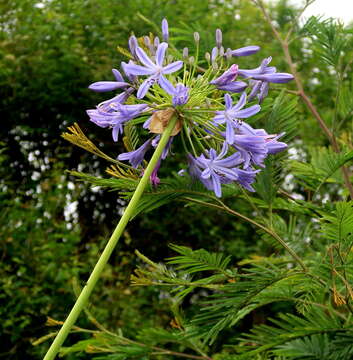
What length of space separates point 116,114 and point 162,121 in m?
0.12

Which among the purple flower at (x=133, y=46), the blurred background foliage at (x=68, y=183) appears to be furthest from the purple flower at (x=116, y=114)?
the blurred background foliage at (x=68, y=183)

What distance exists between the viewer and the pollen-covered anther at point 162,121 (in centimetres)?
110

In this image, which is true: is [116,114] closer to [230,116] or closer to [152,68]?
[152,68]

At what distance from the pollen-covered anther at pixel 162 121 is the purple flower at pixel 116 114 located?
6cm

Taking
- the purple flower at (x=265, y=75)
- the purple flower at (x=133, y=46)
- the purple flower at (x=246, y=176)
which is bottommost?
the purple flower at (x=246, y=176)

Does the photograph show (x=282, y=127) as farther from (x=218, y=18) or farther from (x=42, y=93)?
(x=218, y=18)

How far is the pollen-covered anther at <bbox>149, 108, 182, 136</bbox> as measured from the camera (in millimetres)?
1101

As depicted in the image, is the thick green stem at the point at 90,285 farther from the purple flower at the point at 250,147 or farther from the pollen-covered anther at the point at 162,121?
the purple flower at the point at 250,147

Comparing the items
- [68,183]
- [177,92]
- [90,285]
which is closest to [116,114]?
[177,92]

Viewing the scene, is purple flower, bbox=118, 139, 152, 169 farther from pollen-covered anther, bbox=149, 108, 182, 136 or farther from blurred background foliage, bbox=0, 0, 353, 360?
blurred background foliage, bbox=0, 0, 353, 360

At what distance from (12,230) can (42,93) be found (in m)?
1.28

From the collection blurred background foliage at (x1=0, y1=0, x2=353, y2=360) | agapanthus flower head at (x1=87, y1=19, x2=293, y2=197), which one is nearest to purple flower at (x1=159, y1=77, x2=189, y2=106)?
agapanthus flower head at (x1=87, y1=19, x2=293, y2=197)

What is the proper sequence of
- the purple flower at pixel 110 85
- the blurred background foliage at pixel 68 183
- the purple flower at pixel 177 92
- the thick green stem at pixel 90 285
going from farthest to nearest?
the blurred background foliage at pixel 68 183
the purple flower at pixel 110 85
the purple flower at pixel 177 92
the thick green stem at pixel 90 285

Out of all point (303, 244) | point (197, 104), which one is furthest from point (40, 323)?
point (197, 104)
